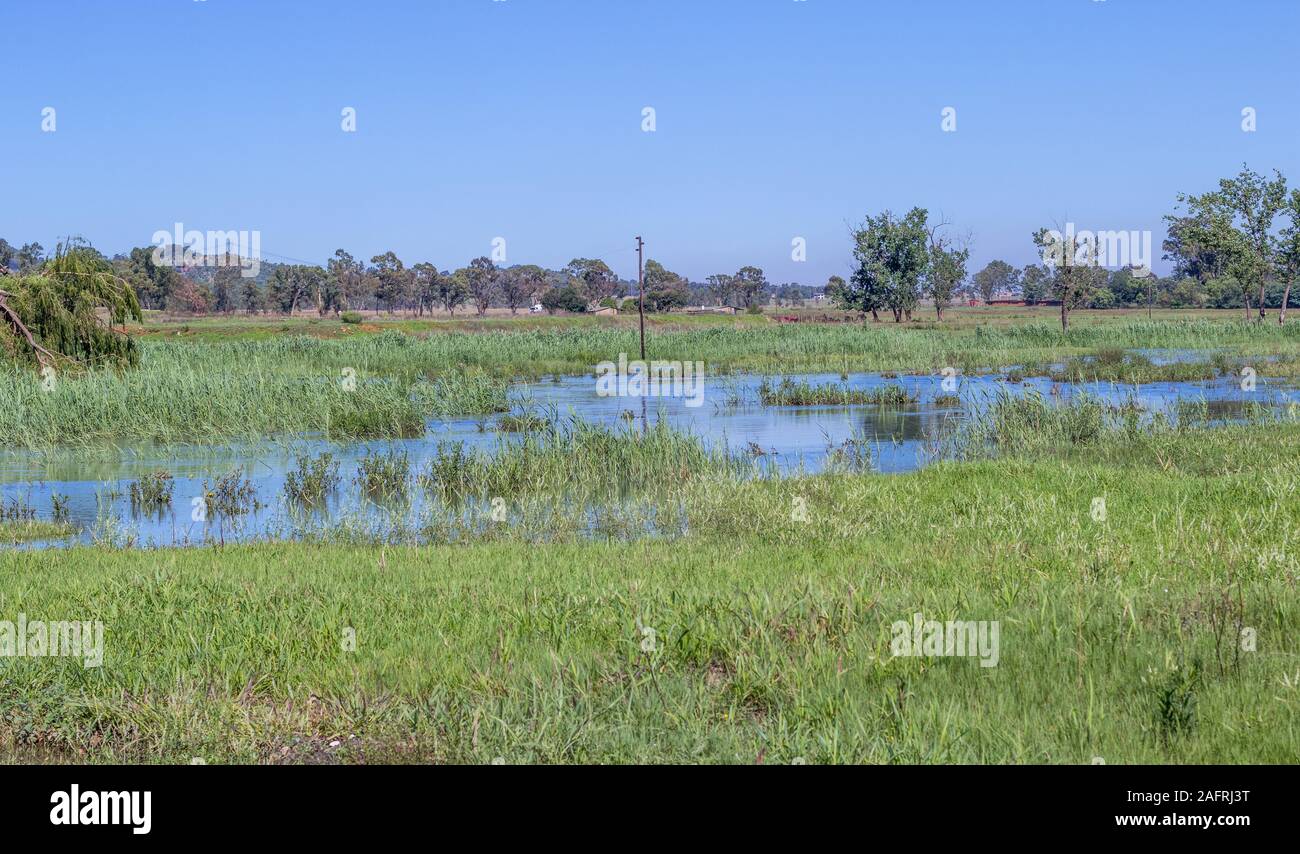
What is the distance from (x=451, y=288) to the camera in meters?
136

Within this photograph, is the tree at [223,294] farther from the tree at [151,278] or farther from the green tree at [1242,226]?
the green tree at [1242,226]

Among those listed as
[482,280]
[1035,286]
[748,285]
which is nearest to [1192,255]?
[1035,286]

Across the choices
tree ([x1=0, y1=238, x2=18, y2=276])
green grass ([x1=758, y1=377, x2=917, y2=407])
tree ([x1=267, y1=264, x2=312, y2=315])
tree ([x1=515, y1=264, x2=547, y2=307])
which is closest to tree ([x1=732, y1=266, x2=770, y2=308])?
tree ([x1=515, y1=264, x2=547, y2=307])

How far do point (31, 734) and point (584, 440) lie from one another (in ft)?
46.3

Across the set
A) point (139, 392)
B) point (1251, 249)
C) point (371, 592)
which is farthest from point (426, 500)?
point (1251, 249)

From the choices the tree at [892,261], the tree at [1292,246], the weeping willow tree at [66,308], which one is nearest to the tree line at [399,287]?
the tree at [892,261]

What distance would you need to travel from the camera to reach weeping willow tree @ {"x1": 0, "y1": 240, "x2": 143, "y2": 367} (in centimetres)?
2767

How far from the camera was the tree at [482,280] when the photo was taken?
140 m

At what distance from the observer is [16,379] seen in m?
27.6

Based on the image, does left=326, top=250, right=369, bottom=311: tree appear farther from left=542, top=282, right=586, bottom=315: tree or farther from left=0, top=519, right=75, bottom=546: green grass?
left=0, top=519, right=75, bottom=546: green grass

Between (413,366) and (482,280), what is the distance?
99662mm

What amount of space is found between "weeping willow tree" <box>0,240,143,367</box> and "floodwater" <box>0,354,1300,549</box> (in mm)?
5005

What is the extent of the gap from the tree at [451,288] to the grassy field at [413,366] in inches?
1852
